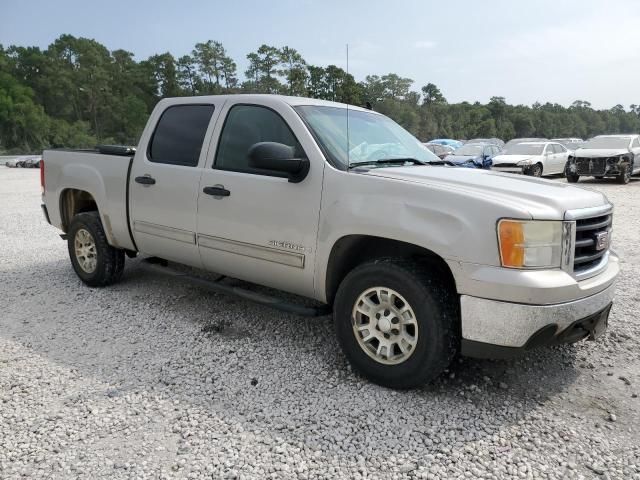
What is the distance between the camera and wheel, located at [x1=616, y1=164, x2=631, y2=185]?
16.4 metres

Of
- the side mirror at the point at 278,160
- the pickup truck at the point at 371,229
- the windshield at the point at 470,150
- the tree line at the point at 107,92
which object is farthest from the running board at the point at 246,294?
the tree line at the point at 107,92

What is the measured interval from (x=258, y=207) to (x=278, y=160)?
0.51 meters

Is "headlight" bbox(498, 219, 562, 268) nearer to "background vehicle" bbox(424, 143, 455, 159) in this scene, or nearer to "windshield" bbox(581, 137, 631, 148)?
"background vehicle" bbox(424, 143, 455, 159)

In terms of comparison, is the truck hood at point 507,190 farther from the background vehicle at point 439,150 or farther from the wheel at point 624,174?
the wheel at point 624,174

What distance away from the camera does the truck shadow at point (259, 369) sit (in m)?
2.91

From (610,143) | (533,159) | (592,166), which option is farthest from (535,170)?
(610,143)

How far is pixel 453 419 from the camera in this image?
2912 millimetres

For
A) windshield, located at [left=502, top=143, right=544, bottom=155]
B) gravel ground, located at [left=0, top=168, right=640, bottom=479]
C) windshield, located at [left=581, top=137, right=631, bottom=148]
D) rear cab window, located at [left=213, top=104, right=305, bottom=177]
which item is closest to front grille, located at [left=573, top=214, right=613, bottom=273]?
gravel ground, located at [left=0, top=168, right=640, bottom=479]

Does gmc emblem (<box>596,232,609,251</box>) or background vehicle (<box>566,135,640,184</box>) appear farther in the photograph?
background vehicle (<box>566,135,640,184</box>)

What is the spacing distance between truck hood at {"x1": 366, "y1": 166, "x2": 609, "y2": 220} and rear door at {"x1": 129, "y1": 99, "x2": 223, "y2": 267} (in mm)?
1646

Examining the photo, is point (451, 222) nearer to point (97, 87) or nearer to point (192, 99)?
point (192, 99)

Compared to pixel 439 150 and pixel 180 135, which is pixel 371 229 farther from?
pixel 439 150

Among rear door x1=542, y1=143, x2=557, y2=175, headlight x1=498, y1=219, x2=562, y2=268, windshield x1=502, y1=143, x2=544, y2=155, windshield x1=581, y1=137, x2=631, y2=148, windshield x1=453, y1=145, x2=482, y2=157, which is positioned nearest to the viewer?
headlight x1=498, y1=219, x2=562, y2=268

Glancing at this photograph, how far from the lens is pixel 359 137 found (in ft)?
12.8
